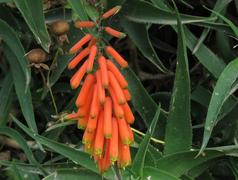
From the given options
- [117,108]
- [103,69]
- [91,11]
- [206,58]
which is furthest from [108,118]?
[206,58]

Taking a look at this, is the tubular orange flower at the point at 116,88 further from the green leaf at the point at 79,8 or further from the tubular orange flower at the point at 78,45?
the green leaf at the point at 79,8

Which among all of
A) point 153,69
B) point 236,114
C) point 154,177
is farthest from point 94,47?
point 153,69

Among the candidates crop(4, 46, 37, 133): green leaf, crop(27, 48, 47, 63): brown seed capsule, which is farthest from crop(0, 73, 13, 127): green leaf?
crop(27, 48, 47, 63): brown seed capsule

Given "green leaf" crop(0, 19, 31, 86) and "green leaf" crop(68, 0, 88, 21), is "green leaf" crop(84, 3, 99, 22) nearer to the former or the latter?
"green leaf" crop(68, 0, 88, 21)

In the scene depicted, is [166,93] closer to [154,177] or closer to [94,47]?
[154,177]

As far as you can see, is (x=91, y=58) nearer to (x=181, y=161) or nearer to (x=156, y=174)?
(x=156, y=174)

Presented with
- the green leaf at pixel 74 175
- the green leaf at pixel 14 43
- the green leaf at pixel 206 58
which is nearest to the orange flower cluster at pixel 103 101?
the green leaf at pixel 74 175

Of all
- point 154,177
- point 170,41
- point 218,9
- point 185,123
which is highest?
point 218,9
